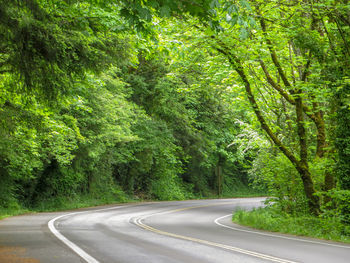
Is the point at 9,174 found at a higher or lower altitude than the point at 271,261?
higher

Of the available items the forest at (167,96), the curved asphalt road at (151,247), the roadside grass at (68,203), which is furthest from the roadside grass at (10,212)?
the curved asphalt road at (151,247)

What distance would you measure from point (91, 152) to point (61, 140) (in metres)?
4.65

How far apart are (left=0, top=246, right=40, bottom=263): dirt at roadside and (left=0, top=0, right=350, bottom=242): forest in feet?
11.4

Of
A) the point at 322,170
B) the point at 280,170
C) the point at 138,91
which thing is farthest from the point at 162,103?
the point at 322,170

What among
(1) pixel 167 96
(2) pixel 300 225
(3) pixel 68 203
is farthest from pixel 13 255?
(1) pixel 167 96

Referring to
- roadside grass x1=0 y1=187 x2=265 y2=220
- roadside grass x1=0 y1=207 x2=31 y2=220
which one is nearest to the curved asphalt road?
roadside grass x1=0 y1=207 x2=31 y2=220

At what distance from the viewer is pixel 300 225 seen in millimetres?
14891

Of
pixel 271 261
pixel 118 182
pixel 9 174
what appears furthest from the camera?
pixel 118 182

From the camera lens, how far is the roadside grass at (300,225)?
12.8m

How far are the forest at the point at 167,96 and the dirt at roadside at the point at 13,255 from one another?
3.48m

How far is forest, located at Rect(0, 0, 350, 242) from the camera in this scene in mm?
8398

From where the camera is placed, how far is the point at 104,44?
9812 millimetres

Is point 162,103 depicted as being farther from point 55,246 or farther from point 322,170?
point 55,246

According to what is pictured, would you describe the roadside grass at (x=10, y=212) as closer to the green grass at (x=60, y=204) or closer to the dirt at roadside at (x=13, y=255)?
the green grass at (x=60, y=204)
